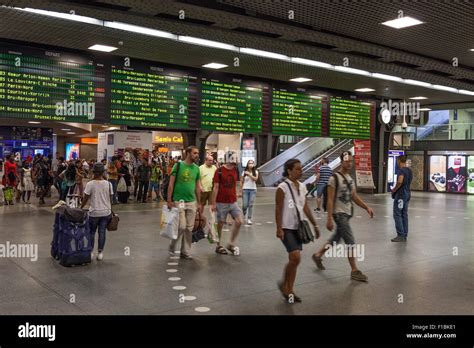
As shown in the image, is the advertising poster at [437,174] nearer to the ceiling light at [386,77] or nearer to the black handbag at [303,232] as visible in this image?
the ceiling light at [386,77]

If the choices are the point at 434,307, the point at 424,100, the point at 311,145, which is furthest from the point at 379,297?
the point at 311,145

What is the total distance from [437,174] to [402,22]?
18996 millimetres

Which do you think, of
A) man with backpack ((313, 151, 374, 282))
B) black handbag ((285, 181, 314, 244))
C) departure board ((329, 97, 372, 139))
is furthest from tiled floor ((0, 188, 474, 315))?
departure board ((329, 97, 372, 139))

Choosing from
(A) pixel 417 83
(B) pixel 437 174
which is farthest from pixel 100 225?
(B) pixel 437 174

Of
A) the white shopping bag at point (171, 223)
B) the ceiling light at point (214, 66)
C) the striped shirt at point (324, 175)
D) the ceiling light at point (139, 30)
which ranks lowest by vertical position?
the white shopping bag at point (171, 223)

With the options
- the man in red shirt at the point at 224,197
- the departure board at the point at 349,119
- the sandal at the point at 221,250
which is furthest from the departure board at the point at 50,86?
the departure board at the point at 349,119

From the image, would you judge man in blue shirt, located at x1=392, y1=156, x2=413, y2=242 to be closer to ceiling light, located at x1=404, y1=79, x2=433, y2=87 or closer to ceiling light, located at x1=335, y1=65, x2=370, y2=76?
ceiling light, located at x1=335, y1=65, x2=370, y2=76

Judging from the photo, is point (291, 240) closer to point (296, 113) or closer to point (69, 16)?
point (69, 16)

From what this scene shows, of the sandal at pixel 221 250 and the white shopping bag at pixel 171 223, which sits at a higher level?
the white shopping bag at pixel 171 223

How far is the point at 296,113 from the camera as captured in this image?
1373cm

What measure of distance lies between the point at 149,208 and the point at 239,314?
9852 mm

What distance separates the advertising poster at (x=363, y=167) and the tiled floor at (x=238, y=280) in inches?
400

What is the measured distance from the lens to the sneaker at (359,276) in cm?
581

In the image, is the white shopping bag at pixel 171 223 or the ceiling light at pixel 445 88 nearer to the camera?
the white shopping bag at pixel 171 223
